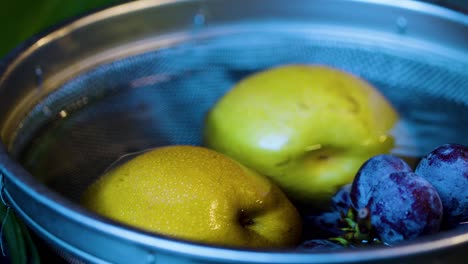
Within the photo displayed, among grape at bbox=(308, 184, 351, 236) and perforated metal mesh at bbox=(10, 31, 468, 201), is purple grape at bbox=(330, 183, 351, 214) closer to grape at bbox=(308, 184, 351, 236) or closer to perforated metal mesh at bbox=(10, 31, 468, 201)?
grape at bbox=(308, 184, 351, 236)

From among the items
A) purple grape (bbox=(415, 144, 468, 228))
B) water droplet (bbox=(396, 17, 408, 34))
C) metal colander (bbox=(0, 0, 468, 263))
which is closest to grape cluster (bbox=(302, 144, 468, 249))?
purple grape (bbox=(415, 144, 468, 228))

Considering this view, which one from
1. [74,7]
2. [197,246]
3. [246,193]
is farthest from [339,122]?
[74,7]

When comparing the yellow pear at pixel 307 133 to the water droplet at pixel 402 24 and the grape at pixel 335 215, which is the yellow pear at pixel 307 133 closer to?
the grape at pixel 335 215

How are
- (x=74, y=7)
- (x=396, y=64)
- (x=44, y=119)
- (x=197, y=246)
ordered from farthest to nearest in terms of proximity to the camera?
(x=74, y=7)
(x=396, y=64)
(x=44, y=119)
(x=197, y=246)

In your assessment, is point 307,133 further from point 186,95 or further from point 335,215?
point 186,95

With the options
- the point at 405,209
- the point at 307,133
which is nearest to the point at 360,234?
the point at 405,209

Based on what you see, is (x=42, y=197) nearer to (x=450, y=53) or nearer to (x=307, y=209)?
(x=307, y=209)

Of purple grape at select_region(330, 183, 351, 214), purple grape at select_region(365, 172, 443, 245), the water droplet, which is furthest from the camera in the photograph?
the water droplet
